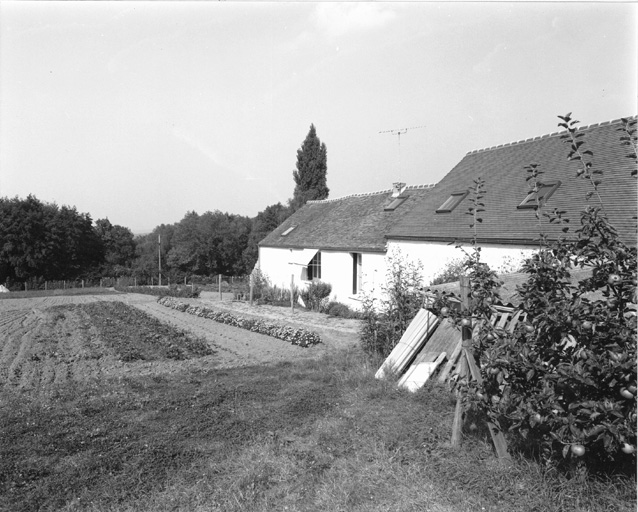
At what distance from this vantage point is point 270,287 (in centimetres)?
2519

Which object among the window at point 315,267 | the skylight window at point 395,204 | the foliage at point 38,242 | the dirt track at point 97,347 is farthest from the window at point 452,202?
the foliage at point 38,242

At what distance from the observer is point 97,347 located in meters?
11.8

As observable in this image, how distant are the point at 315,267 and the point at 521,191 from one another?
10995mm

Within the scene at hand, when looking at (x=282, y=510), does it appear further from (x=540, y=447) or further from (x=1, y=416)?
(x=1, y=416)

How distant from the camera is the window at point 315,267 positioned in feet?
72.7

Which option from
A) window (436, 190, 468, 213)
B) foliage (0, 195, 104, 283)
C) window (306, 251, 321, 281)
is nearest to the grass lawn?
window (436, 190, 468, 213)

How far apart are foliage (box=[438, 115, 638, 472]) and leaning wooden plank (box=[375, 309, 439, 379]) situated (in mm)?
3376

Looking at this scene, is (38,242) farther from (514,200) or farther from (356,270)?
(514,200)

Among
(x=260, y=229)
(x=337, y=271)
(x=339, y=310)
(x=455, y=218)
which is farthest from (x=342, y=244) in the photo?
(x=260, y=229)

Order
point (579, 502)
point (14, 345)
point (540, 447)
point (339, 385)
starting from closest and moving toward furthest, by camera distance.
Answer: point (579, 502)
point (540, 447)
point (339, 385)
point (14, 345)

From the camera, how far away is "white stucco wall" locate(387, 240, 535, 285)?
12055 mm

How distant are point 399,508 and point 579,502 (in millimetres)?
1379

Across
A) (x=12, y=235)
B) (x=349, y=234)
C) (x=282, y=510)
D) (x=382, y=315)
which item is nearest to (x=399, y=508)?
(x=282, y=510)

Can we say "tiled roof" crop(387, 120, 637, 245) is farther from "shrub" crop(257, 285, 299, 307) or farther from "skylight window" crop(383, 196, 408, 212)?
"shrub" crop(257, 285, 299, 307)
